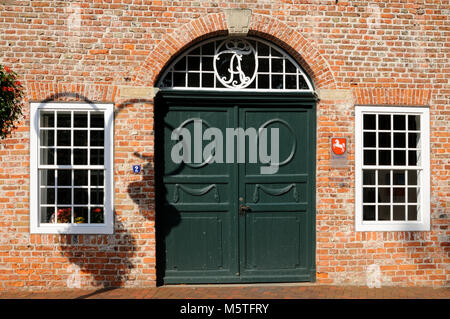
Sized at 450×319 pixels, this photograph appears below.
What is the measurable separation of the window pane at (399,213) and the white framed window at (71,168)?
4409 millimetres

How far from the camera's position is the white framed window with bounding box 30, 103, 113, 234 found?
292 inches

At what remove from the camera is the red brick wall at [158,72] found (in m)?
7.40

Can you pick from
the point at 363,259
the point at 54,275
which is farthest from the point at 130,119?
the point at 363,259

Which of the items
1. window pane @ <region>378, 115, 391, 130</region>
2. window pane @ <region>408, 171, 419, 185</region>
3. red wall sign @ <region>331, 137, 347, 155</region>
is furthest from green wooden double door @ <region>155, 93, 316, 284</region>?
window pane @ <region>408, 171, 419, 185</region>

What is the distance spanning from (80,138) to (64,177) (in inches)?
24.9

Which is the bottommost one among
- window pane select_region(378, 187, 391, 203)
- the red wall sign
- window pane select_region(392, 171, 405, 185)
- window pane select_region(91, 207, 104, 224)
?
window pane select_region(91, 207, 104, 224)

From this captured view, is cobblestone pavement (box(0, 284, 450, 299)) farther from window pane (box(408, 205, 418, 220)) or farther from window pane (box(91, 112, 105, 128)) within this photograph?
window pane (box(91, 112, 105, 128))

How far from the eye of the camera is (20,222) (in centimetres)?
738

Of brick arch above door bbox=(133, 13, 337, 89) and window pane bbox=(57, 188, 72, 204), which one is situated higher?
brick arch above door bbox=(133, 13, 337, 89)

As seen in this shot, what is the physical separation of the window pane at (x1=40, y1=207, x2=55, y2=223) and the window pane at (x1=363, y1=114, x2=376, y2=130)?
4.97 meters

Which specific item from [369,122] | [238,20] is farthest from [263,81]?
[369,122]

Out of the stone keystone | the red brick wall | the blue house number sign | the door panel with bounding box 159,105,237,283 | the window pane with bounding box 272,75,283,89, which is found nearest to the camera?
the red brick wall

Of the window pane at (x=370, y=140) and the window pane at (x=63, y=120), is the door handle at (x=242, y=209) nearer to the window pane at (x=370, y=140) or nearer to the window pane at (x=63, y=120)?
the window pane at (x=370, y=140)

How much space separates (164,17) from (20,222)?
3717 mm
